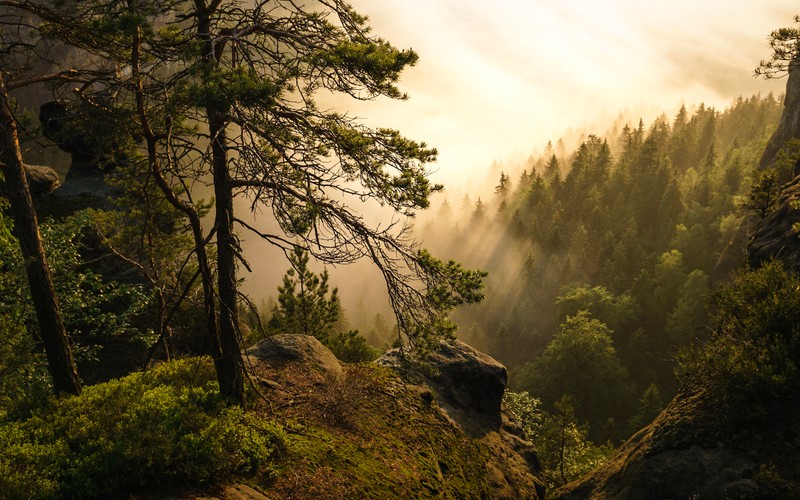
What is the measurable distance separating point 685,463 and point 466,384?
610 cm

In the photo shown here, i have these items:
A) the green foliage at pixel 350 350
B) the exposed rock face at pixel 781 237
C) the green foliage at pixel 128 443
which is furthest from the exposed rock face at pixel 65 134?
the exposed rock face at pixel 781 237

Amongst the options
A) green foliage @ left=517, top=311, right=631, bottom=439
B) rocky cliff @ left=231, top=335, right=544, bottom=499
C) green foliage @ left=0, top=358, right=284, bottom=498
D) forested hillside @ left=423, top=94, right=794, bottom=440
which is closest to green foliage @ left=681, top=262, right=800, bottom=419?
rocky cliff @ left=231, top=335, right=544, bottom=499

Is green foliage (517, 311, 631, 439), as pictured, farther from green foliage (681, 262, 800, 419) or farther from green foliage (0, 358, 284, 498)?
green foliage (0, 358, 284, 498)

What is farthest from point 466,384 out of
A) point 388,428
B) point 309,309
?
point 309,309

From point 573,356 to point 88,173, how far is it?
5895 cm

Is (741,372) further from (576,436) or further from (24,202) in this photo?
(576,436)

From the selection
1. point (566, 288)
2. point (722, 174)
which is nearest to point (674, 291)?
point (566, 288)

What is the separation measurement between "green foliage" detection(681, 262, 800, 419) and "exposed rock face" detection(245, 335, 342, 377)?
9.33 meters

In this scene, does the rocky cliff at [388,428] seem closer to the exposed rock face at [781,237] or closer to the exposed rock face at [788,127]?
the exposed rock face at [781,237]

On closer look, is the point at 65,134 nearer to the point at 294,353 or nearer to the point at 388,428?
the point at 294,353

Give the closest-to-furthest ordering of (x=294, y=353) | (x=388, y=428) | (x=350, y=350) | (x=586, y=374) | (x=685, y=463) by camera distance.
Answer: (x=388, y=428)
(x=685, y=463)
(x=294, y=353)
(x=350, y=350)
(x=586, y=374)

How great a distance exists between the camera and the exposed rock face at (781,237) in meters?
14.3

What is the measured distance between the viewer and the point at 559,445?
103 feet

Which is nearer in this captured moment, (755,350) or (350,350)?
(755,350)
